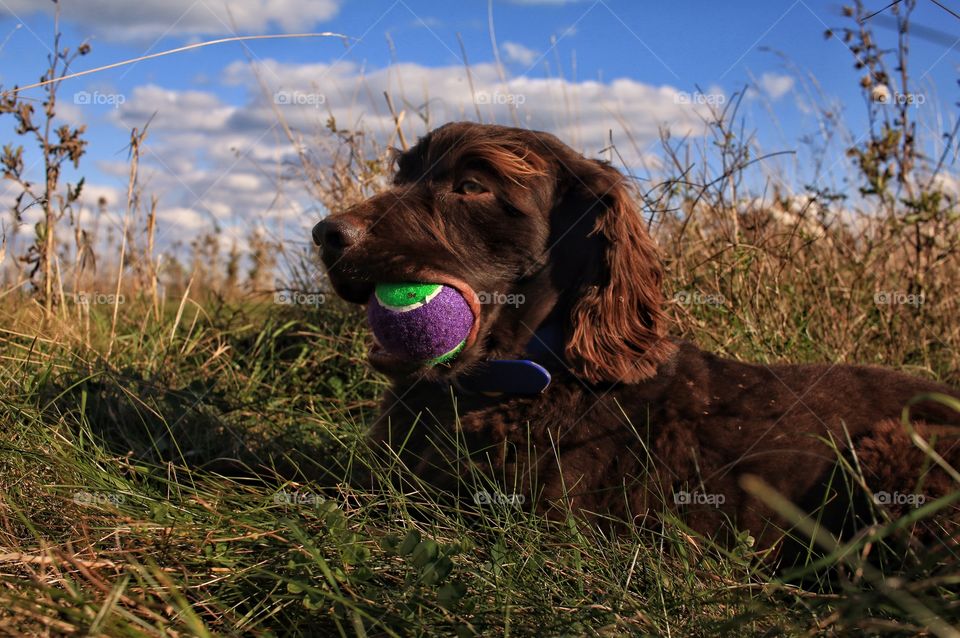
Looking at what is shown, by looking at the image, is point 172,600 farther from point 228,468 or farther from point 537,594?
point 228,468

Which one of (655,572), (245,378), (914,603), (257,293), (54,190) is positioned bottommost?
(655,572)

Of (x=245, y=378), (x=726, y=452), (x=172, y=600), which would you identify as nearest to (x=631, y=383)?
(x=726, y=452)

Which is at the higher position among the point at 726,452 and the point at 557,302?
the point at 557,302

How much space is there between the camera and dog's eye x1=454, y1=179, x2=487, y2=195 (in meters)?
3.16

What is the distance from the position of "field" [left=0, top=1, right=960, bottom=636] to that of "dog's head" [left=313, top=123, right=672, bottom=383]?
2.09 feet

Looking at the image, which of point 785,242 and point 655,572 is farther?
point 785,242

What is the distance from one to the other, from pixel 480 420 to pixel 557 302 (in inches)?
23.4

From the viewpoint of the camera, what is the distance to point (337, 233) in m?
2.93

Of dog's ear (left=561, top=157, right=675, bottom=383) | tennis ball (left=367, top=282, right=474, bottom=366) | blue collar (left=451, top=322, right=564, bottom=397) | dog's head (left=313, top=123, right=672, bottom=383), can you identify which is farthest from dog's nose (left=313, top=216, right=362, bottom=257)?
dog's ear (left=561, top=157, right=675, bottom=383)

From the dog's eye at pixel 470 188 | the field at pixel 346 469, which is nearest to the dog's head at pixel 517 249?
the dog's eye at pixel 470 188

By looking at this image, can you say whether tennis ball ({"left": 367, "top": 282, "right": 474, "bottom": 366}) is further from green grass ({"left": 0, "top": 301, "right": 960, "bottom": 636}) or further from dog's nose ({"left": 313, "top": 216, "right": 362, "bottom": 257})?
green grass ({"left": 0, "top": 301, "right": 960, "bottom": 636})

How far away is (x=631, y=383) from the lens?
3.08 m

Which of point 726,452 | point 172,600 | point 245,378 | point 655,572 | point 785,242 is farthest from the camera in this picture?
point 785,242

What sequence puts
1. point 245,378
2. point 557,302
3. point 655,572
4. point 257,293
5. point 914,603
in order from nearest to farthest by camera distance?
point 914,603 < point 655,572 < point 557,302 < point 245,378 < point 257,293
